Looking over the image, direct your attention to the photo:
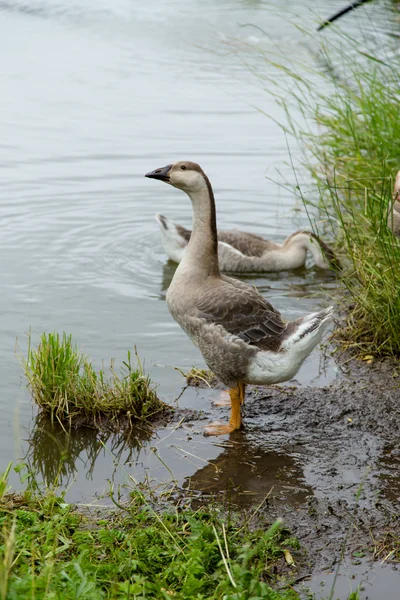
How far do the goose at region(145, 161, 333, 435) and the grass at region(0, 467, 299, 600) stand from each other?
54.5 inches

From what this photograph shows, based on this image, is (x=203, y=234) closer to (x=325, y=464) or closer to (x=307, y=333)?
(x=307, y=333)

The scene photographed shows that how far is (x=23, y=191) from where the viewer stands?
12.1 meters

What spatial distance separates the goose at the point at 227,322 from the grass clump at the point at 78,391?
1.79 feet

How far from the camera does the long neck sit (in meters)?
6.29

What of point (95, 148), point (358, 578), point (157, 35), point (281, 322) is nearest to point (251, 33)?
point (157, 35)

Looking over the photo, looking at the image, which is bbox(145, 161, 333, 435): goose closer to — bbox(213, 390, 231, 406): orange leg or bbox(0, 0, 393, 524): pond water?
bbox(213, 390, 231, 406): orange leg

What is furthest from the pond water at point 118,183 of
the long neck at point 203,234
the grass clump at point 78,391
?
the long neck at point 203,234

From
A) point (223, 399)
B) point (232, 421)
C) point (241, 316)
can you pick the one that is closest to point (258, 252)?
point (223, 399)

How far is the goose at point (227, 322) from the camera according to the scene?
5.82m

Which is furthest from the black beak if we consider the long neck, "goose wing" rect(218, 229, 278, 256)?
"goose wing" rect(218, 229, 278, 256)

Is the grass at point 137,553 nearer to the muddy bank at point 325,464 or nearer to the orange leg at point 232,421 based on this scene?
the muddy bank at point 325,464

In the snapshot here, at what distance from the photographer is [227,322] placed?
5965 millimetres

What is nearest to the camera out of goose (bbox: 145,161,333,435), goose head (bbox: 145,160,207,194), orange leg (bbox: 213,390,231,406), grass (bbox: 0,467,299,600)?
grass (bbox: 0,467,299,600)

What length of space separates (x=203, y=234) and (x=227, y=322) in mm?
766
